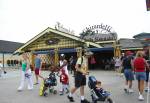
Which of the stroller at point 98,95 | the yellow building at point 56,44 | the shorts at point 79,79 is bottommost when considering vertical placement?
the stroller at point 98,95

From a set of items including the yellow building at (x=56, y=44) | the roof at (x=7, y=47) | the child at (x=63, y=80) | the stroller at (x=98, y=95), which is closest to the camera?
the stroller at (x=98, y=95)

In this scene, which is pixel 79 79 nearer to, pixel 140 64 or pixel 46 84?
pixel 140 64

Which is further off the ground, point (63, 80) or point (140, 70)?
point (140, 70)

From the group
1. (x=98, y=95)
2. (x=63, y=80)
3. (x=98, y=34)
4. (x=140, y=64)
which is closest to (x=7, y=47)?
(x=98, y=34)

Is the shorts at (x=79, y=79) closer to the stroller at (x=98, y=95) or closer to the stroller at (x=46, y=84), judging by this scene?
the stroller at (x=98, y=95)

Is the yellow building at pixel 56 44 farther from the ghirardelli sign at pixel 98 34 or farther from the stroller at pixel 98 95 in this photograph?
the stroller at pixel 98 95

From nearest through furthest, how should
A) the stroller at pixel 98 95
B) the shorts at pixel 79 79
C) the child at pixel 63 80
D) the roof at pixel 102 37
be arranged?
the stroller at pixel 98 95
the shorts at pixel 79 79
the child at pixel 63 80
the roof at pixel 102 37

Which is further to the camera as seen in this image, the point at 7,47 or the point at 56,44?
the point at 7,47

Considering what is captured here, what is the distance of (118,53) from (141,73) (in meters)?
18.1

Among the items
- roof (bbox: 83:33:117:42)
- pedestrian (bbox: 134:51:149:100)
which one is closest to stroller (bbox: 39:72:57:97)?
pedestrian (bbox: 134:51:149:100)

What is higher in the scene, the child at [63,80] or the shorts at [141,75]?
the shorts at [141,75]

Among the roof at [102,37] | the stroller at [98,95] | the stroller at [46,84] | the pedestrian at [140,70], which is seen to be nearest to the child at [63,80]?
the stroller at [46,84]

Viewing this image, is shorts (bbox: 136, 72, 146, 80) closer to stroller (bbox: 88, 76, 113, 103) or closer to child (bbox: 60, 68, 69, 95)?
stroller (bbox: 88, 76, 113, 103)

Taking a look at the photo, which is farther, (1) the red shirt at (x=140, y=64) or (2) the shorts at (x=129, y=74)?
(2) the shorts at (x=129, y=74)
